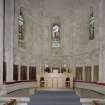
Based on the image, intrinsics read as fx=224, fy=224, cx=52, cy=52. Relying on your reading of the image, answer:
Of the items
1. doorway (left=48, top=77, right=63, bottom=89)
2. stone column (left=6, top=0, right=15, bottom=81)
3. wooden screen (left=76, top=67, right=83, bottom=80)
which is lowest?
doorway (left=48, top=77, right=63, bottom=89)

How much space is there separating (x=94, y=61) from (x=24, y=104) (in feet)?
40.8

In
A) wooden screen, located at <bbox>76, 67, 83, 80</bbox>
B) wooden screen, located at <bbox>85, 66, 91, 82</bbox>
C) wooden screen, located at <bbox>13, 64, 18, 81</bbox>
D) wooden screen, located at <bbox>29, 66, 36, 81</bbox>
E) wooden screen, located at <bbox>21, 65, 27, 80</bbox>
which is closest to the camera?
wooden screen, located at <bbox>13, 64, 18, 81</bbox>

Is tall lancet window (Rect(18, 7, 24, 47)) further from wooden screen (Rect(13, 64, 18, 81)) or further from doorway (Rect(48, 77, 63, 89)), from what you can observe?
doorway (Rect(48, 77, 63, 89))

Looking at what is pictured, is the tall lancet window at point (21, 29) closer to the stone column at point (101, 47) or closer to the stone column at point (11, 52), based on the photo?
the stone column at point (11, 52)

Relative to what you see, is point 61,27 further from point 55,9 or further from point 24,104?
point 24,104

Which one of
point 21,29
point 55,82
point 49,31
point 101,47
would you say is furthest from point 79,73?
point 21,29

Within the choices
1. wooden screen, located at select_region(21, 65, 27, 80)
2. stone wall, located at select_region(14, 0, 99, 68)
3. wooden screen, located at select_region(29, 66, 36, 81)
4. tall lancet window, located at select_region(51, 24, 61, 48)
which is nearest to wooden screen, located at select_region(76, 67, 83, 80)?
stone wall, located at select_region(14, 0, 99, 68)

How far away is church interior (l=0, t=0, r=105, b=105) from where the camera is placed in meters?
19.6

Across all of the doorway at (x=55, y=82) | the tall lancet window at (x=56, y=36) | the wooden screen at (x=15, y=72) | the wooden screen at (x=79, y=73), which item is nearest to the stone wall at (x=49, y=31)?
the tall lancet window at (x=56, y=36)

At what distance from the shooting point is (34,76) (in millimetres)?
23234

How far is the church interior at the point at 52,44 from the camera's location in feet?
64.4

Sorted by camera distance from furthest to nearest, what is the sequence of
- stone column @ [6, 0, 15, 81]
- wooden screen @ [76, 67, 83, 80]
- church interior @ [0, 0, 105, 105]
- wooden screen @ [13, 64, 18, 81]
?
wooden screen @ [76, 67, 83, 80], wooden screen @ [13, 64, 18, 81], stone column @ [6, 0, 15, 81], church interior @ [0, 0, 105, 105]

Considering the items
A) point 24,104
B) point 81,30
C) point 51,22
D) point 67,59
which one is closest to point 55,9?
point 51,22

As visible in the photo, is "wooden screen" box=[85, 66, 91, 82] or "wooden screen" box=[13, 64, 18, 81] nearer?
"wooden screen" box=[13, 64, 18, 81]
